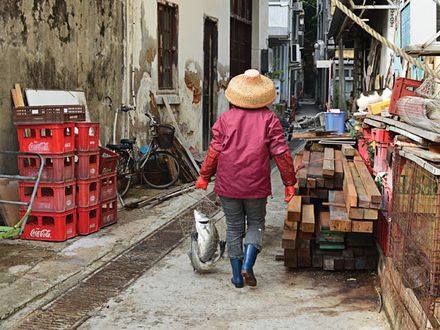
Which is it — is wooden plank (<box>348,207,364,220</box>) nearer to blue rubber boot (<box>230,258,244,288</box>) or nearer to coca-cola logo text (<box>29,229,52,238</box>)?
blue rubber boot (<box>230,258,244,288</box>)

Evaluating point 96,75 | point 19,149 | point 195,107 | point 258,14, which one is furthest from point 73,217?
point 258,14

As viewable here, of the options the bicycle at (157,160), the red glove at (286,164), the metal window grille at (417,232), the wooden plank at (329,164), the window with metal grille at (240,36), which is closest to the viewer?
the metal window grille at (417,232)

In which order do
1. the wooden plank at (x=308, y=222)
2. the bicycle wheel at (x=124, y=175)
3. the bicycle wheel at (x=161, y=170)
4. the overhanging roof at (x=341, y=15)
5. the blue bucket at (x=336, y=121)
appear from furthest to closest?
the blue bucket at (x=336, y=121)
the overhanging roof at (x=341, y=15)
the bicycle wheel at (x=161, y=170)
the bicycle wheel at (x=124, y=175)
the wooden plank at (x=308, y=222)

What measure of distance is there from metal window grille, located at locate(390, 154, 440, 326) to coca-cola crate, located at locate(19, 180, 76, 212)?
12.1 ft

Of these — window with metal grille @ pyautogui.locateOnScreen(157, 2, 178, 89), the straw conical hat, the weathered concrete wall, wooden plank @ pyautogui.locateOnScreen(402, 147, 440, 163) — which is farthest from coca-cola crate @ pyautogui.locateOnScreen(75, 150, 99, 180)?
window with metal grille @ pyautogui.locateOnScreen(157, 2, 178, 89)

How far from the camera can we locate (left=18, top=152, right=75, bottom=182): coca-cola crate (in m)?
7.02

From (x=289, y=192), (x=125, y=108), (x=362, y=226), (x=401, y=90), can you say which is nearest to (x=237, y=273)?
(x=289, y=192)

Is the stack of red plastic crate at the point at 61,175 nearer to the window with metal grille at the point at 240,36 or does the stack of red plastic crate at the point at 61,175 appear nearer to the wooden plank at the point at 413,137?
the wooden plank at the point at 413,137

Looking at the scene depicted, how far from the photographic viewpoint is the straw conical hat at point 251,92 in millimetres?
5637

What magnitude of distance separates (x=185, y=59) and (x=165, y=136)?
8.81ft

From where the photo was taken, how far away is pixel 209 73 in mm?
15133

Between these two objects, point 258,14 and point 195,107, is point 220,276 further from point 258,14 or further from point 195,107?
point 258,14

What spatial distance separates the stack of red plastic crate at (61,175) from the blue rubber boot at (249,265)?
7.86ft

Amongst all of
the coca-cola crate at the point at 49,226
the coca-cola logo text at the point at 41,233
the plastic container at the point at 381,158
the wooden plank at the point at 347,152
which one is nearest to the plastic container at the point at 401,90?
the plastic container at the point at 381,158
